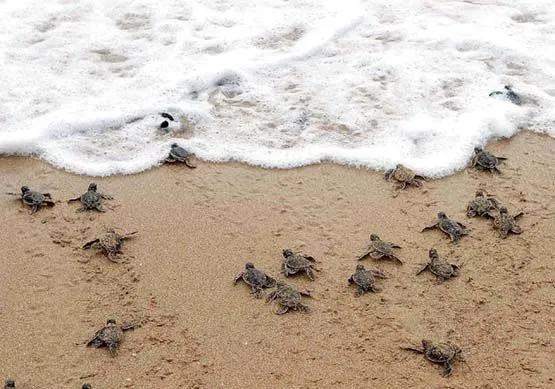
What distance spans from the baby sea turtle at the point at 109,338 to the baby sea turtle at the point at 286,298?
0.92 meters

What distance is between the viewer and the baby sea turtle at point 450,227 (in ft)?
14.3

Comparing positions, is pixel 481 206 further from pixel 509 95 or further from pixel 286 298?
pixel 509 95

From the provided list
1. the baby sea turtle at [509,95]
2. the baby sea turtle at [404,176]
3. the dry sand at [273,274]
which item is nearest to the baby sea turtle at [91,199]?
the dry sand at [273,274]

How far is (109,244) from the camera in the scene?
411 cm

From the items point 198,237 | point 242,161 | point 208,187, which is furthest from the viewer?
point 242,161

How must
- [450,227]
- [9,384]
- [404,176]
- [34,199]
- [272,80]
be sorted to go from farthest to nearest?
[272,80]
[404,176]
[34,199]
[450,227]
[9,384]

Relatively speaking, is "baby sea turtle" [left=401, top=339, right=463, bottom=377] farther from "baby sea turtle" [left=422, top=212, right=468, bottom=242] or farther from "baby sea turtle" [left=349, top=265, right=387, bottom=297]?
"baby sea turtle" [left=422, top=212, right=468, bottom=242]

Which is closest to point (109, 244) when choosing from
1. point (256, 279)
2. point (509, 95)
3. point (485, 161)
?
point (256, 279)

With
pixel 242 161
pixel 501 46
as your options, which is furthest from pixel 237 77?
pixel 501 46

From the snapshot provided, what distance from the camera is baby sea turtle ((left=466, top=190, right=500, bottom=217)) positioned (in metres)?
4.57

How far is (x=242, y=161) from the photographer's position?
518 cm

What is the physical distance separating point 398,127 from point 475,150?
75 centimetres

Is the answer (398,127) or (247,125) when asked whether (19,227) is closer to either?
(247,125)

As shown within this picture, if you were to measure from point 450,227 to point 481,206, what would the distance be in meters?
0.39
